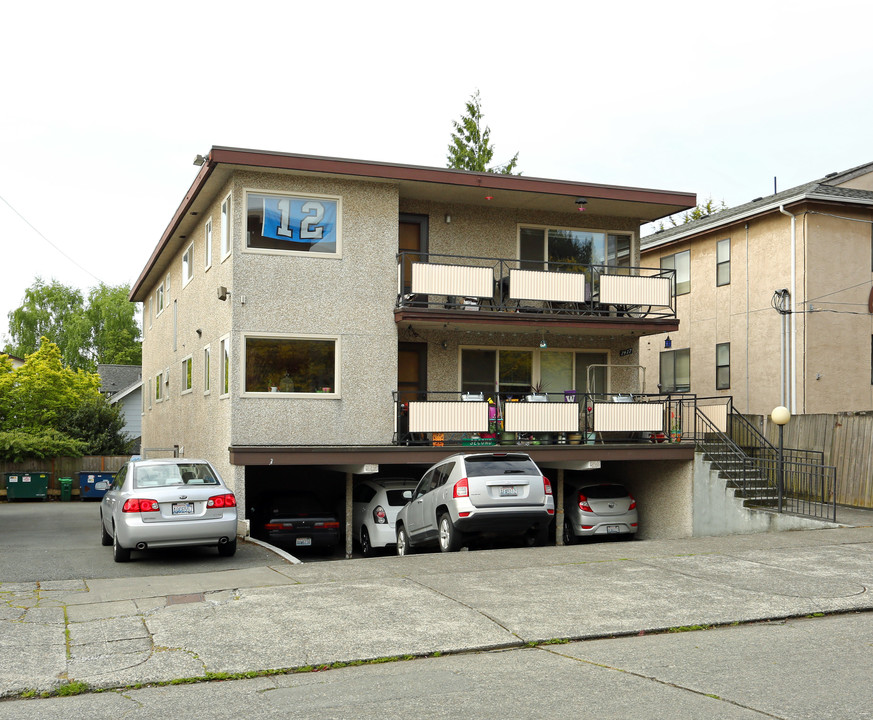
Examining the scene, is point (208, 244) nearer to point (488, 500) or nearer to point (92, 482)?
point (488, 500)

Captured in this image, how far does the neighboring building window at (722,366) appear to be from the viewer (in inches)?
1008

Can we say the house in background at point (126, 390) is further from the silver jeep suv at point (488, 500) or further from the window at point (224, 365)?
the silver jeep suv at point (488, 500)

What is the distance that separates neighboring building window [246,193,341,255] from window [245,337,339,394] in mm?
1915

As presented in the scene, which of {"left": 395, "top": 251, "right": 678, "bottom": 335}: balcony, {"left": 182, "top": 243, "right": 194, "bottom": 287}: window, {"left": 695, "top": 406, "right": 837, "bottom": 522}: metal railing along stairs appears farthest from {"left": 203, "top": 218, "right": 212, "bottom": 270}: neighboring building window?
{"left": 695, "top": 406, "right": 837, "bottom": 522}: metal railing along stairs

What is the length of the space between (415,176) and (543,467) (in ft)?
24.6

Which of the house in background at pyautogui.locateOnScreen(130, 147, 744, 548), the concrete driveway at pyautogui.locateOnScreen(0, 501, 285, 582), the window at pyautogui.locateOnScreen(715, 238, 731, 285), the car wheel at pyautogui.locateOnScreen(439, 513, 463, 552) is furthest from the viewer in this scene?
the window at pyautogui.locateOnScreen(715, 238, 731, 285)

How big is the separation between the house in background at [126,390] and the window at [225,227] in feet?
100

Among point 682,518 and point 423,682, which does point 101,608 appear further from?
point 682,518

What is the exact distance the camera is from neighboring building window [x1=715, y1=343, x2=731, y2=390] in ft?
84.0

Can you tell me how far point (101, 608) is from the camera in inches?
352

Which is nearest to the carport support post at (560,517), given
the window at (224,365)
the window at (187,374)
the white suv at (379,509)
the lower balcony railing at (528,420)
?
the lower balcony railing at (528,420)

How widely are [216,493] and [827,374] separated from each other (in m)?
16.7

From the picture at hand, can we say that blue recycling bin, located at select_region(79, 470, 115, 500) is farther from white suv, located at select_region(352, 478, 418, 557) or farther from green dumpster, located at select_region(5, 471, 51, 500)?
white suv, located at select_region(352, 478, 418, 557)

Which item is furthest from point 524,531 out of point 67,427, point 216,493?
point 67,427
